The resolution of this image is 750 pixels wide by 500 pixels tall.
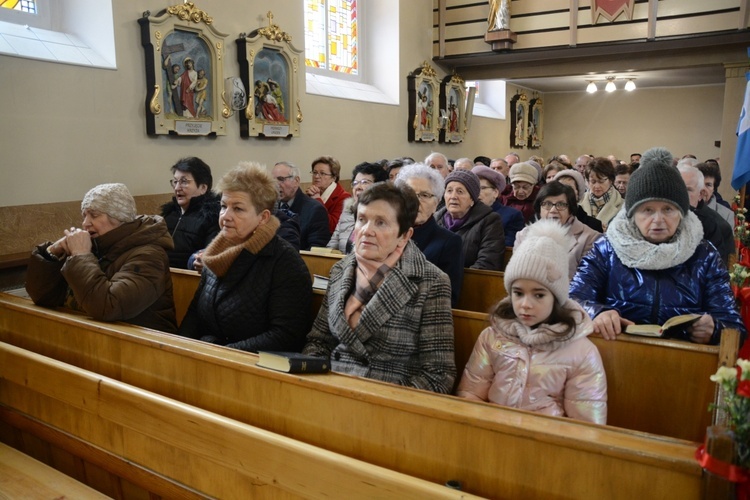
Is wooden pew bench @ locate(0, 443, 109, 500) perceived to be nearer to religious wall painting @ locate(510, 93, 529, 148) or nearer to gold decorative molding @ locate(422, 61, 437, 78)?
gold decorative molding @ locate(422, 61, 437, 78)

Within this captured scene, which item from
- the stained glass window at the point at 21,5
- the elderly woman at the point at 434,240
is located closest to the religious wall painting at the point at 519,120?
the stained glass window at the point at 21,5

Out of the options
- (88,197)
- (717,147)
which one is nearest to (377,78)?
(88,197)

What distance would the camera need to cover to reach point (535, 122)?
A: 17172 millimetres

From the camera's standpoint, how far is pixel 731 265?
429 cm

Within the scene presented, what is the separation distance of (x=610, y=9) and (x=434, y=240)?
324 inches

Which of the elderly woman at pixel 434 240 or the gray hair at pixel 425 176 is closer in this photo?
the elderly woman at pixel 434 240

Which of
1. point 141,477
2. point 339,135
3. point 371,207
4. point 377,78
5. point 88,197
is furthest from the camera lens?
point 377,78

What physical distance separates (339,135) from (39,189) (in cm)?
459

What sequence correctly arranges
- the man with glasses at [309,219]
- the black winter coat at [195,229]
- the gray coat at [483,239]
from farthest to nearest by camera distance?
the man with glasses at [309,219]
the black winter coat at [195,229]
the gray coat at [483,239]

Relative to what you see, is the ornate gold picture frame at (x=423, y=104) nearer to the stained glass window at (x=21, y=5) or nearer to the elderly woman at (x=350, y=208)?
the elderly woman at (x=350, y=208)

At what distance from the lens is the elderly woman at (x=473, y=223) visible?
3977mm

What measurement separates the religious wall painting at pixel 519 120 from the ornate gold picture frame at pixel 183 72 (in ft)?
33.1

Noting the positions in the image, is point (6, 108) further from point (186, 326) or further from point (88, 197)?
point (186, 326)

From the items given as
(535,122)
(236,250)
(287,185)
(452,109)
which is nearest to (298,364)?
(236,250)
